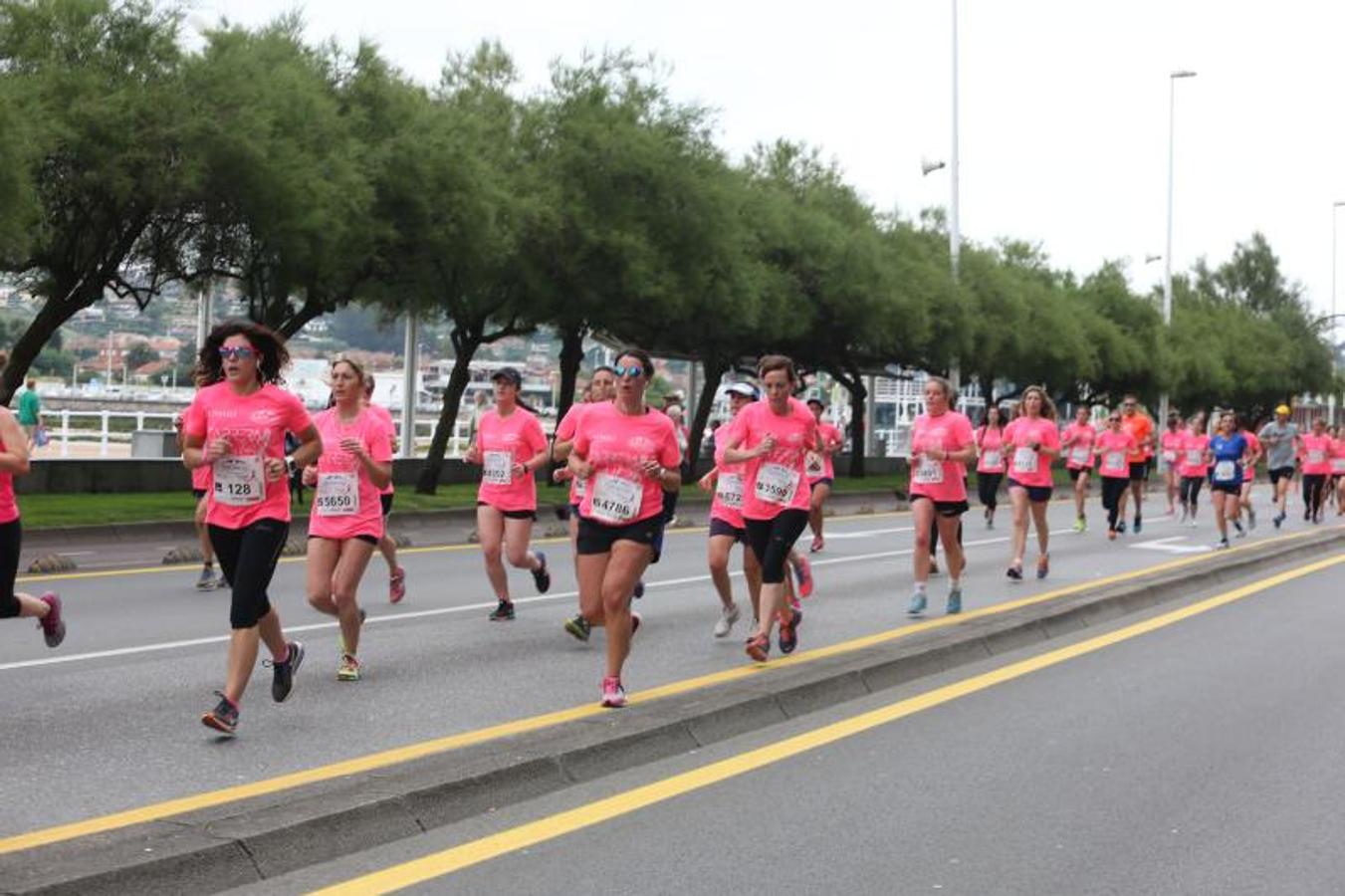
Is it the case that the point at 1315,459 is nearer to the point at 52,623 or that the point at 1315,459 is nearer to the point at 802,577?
the point at 802,577

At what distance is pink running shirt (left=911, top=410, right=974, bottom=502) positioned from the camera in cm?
1260

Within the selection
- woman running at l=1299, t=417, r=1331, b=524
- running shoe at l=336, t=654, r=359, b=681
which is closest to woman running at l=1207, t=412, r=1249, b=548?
woman running at l=1299, t=417, r=1331, b=524

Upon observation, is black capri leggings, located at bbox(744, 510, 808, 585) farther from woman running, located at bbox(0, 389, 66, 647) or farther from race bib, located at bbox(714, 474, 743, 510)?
woman running, located at bbox(0, 389, 66, 647)

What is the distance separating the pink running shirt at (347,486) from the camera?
948 cm

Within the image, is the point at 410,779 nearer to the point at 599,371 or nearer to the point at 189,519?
the point at 599,371

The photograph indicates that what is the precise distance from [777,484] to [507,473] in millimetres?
2740

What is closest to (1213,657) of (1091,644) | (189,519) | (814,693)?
(1091,644)

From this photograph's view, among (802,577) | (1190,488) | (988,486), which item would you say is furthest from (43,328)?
(1190,488)

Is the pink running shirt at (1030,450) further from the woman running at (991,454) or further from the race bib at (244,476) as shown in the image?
the race bib at (244,476)

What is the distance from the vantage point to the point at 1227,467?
21906 millimetres

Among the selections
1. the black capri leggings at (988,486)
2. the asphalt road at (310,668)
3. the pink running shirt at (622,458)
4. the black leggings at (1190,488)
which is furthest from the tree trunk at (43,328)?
the pink running shirt at (622,458)

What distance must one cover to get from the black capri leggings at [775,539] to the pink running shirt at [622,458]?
4.71 ft

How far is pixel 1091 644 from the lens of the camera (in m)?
11.8

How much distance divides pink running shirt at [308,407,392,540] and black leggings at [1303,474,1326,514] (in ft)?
73.9
